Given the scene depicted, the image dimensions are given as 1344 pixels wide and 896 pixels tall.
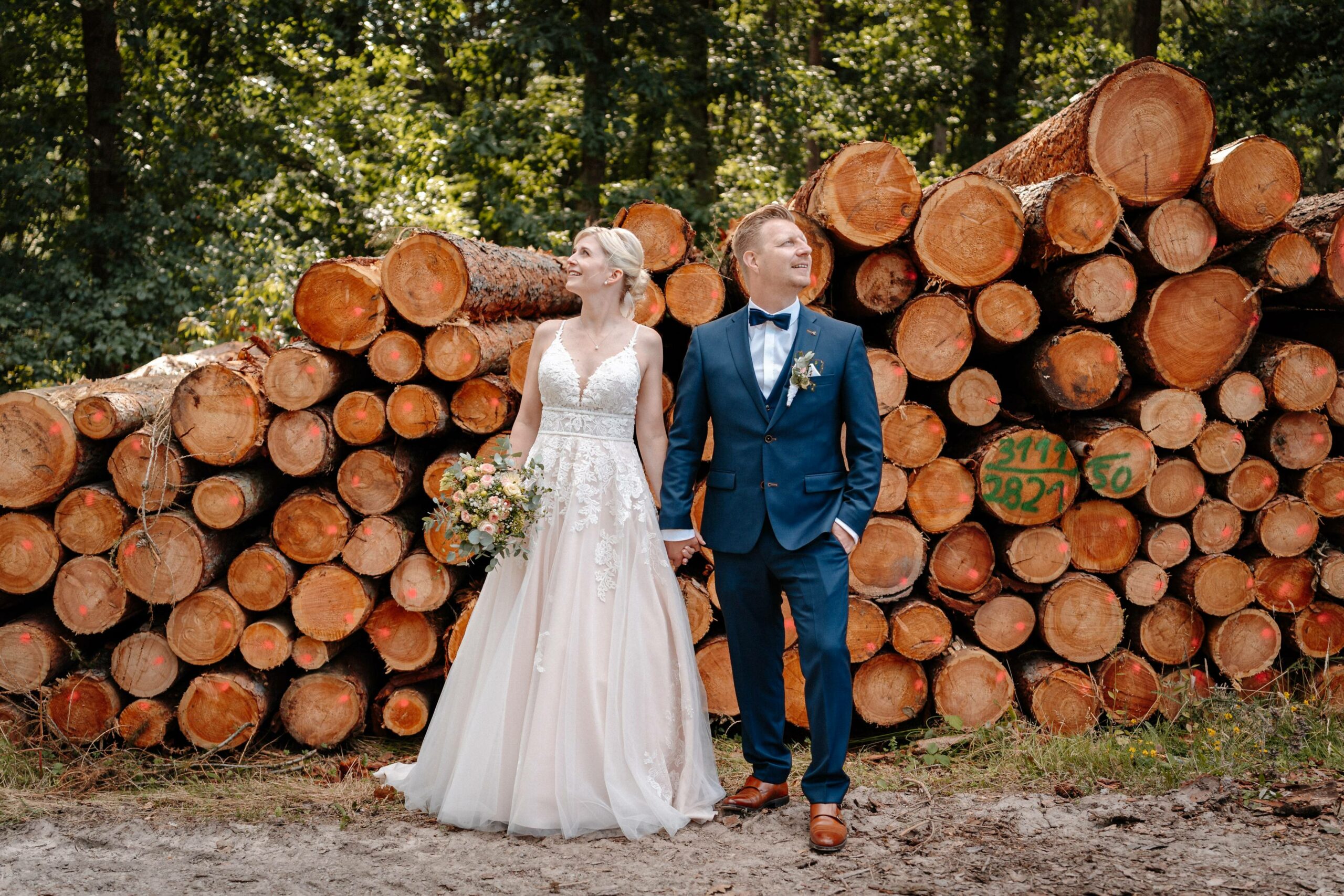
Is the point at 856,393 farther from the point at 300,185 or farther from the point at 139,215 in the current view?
the point at 300,185

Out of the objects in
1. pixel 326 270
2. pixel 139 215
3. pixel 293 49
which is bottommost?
pixel 326 270

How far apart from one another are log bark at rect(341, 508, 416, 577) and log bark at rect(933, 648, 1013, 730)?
8.26 feet

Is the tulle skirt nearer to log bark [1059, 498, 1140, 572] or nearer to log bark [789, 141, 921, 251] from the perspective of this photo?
log bark [789, 141, 921, 251]

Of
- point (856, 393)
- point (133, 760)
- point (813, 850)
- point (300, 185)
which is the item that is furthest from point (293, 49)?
point (813, 850)

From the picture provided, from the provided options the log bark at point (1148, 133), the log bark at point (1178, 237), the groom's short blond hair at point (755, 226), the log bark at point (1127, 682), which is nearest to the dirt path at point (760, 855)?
the log bark at point (1127, 682)

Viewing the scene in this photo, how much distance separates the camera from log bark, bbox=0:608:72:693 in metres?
4.45

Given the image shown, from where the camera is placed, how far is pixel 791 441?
3.45 m

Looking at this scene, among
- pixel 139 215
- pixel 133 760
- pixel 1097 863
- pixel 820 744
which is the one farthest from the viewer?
pixel 139 215

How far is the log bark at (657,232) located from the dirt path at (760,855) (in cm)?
239

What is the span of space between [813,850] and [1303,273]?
3.41 meters

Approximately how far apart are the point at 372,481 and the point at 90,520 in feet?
4.17

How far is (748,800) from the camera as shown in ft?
11.8

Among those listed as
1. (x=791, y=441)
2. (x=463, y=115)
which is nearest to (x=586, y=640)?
(x=791, y=441)

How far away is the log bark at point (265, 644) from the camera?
4.45 metres
